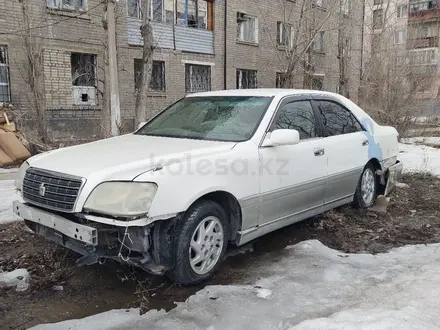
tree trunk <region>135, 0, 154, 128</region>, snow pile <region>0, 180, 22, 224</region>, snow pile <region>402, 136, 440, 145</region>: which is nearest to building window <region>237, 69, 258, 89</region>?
snow pile <region>402, 136, 440, 145</region>

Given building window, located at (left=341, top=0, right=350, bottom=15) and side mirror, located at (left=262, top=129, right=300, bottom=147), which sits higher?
building window, located at (left=341, top=0, right=350, bottom=15)

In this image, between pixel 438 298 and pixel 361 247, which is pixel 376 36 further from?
pixel 438 298

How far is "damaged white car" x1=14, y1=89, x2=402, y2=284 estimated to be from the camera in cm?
286

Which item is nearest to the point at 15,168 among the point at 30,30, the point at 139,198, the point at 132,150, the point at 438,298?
the point at 30,30

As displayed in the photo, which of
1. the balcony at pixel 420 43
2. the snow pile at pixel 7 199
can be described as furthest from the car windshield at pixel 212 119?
the balcony at pixel 420 43

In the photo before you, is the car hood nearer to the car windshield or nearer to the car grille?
the car grille

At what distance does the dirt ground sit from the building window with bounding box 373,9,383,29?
41.2 ft

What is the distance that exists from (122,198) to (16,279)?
133cm

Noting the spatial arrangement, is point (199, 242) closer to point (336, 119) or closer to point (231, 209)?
point (231, 209)

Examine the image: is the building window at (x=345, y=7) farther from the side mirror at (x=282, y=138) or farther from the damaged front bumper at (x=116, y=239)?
the damaged front bumper at (x=116, y=239)

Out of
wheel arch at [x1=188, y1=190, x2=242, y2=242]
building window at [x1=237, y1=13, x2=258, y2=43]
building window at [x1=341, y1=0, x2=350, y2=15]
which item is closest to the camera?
wheel arch at [x1=188, y1=190, x2=242, y2=242]

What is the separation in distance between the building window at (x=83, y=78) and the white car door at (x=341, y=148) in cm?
1152

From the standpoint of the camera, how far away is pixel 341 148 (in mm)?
4668

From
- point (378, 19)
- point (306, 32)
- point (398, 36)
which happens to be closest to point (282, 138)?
point (306, 32)
